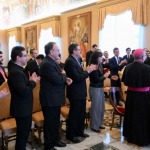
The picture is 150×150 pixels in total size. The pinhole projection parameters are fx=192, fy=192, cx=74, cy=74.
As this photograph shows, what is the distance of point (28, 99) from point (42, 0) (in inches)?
441

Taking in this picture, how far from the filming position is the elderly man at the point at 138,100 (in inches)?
134

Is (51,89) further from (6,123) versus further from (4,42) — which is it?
(4,42)

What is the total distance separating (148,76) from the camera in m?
3.36

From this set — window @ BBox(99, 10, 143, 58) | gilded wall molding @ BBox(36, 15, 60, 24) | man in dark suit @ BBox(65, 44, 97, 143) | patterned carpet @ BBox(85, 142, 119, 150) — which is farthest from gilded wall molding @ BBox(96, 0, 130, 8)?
patterned carpet @ BBox(85, 142, 119, 150)

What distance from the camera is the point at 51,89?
3049 mm

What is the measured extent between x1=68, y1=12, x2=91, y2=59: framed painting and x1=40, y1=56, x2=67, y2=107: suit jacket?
267 inches

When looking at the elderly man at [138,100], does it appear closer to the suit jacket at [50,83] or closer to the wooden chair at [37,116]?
the suit jacket at [50,83]

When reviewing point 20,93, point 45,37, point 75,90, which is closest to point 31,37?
point 45,37

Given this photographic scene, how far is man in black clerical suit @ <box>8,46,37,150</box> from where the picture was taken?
98.5 inches

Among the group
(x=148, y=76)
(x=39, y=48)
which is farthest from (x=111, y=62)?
(x=39, y=48)

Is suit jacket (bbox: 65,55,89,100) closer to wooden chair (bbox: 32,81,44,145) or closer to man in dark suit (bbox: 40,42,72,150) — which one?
man in dark suit (bbox: 40,42,72,150)

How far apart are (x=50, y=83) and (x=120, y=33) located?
601 cm

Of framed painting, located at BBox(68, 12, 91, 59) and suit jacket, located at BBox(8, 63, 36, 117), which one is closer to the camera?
suit jacket, located at BBox(8, 63, 36, 117)

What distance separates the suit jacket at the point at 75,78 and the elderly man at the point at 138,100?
2.78 feet
